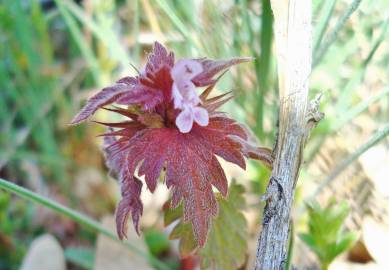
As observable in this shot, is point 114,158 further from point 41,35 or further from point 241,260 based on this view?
point 41,35

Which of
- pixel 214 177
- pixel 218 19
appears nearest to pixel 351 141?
pixel 218 19

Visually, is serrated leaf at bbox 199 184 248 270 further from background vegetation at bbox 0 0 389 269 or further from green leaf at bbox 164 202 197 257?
background vegetation at bbox 0 0 389 269

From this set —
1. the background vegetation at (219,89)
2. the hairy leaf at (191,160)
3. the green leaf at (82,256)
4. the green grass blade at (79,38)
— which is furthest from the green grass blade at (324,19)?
the green leaf at (82,256)

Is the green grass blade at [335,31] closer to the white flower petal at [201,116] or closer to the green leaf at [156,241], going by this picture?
the white flower petal at [201,116]

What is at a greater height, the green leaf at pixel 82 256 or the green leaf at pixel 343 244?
the green leaf at pixel 343 244

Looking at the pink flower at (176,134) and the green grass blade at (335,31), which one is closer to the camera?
the pink flower at (176,134)

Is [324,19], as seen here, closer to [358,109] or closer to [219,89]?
[358,109]

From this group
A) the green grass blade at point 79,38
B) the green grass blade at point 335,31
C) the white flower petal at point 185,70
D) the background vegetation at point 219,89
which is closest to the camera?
the white flower petal at point 185,70
